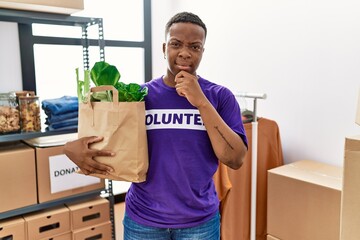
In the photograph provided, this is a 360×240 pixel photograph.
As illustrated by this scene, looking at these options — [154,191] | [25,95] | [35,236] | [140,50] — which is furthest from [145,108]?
[140,50]

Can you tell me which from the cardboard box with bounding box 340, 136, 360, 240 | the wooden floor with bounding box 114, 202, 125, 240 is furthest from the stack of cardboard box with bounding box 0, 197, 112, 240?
the cardboard box with bounding box 340, 136, 360, 240

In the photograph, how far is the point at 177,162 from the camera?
1000 mm

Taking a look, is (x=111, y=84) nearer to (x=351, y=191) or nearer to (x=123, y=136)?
(x=123, y=136)

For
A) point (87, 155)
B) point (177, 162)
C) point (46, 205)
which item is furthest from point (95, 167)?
point (46, 205)

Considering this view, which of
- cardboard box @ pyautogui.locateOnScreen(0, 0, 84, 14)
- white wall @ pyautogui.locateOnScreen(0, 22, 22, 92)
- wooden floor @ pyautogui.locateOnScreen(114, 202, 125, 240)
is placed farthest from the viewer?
wooden floor @ pyautogui.locateOnScreen(114, 202, 125, 240)

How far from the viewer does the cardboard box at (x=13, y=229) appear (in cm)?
172

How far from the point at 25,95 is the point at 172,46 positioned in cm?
110

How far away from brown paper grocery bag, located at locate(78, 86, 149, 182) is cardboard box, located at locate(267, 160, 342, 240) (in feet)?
3.37

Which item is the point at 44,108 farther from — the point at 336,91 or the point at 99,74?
the point at 336,91

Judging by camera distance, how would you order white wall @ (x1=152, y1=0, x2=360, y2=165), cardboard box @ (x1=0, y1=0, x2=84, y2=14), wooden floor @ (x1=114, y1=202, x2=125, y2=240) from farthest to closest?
wooden floor @ (x1=114, y1=202, x2=125, y2=240) → white wall @ (x1=152, y1=0, x2=360, y2=165) → cardboard box @ (x1=0, y1=0, x2=84, y2=14)

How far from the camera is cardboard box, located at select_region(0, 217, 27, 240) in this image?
5.64ft

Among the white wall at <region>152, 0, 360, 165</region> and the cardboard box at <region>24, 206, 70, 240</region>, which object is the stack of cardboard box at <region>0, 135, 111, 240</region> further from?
the white wall at <region>152, 0, 360, 165</region>

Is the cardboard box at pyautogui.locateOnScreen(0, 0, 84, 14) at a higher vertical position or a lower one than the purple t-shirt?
higher

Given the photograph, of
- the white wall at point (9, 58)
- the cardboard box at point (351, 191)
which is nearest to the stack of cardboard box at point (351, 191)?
the cardboard box at point (351, 191)
